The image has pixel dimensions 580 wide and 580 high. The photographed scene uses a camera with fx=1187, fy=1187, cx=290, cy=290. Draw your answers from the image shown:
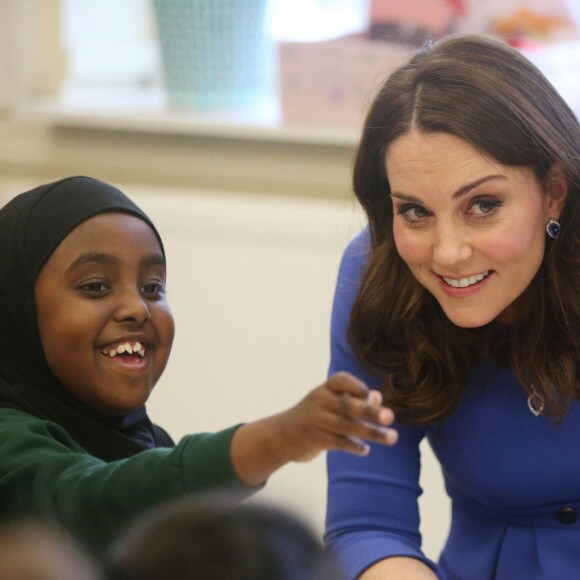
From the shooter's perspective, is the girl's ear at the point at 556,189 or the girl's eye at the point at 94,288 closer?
the girl's eye at the point at 94,288

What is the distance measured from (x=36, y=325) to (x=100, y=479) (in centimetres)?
28

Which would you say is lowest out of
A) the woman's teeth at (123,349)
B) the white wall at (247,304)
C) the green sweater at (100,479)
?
the white wall at (247,304)

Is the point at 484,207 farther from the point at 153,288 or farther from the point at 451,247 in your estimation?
the point at 153,288

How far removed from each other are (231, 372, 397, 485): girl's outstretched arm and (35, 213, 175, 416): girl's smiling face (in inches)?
11.4

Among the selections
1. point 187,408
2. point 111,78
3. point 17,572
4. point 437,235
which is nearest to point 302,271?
point 187,408

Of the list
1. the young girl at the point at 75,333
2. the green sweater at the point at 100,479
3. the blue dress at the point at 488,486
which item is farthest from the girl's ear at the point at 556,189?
the green sweater at the point at 100,479

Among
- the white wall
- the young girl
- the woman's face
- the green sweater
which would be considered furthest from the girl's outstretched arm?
the white wall

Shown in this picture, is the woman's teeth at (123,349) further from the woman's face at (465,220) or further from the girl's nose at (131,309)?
the woman's face at (465,220)

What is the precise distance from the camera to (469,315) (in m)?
1.32

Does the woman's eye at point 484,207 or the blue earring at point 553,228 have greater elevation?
the woman's eye at point 484,207

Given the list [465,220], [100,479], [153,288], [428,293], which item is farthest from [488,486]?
[100,479]

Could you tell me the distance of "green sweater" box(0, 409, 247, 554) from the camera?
97 centimetres

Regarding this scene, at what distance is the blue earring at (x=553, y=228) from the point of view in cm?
136

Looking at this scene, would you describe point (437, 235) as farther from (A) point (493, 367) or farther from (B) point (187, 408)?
(B) point (187, 408)
